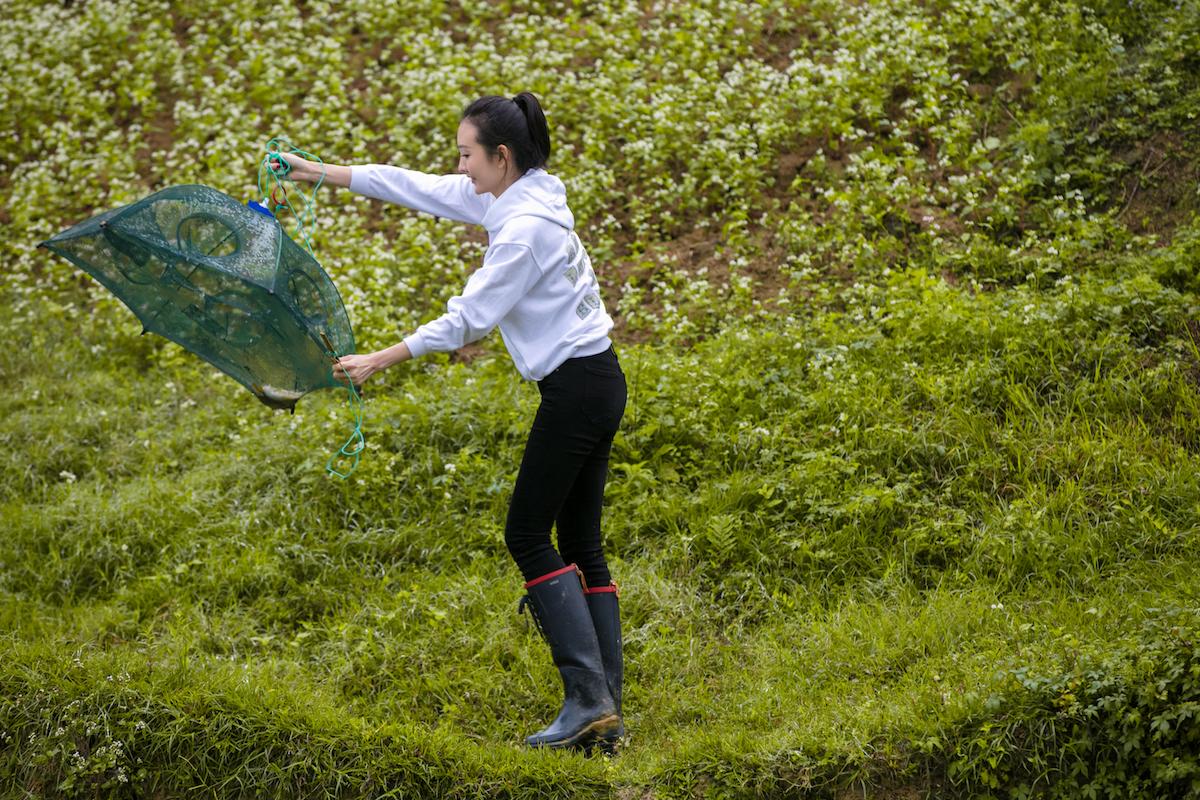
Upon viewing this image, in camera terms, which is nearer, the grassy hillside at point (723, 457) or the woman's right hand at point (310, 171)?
the grassy hillside at point (723, 457)

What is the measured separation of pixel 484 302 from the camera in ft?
11.7

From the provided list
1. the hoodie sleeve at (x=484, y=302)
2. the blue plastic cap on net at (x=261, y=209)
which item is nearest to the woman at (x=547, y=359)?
the hoodie sleeve at (x=484, y=302)

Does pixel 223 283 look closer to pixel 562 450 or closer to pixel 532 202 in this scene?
pixel 532 202

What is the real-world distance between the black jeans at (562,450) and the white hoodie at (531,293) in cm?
7

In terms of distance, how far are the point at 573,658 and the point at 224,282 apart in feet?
5.76

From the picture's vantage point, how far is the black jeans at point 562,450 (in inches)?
147

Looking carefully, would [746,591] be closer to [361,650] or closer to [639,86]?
[361,650]

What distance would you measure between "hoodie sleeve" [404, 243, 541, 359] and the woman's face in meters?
0.27

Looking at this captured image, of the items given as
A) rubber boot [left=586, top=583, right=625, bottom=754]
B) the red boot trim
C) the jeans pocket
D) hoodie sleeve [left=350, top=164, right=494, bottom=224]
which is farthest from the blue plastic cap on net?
rubber boot [left=586, top=583, right=625, bottom=754]

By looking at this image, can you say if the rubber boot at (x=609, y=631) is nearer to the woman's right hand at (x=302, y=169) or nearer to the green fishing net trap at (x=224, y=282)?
the green fishing net trap at (x=224, y=282)

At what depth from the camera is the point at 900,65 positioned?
24.8 feet

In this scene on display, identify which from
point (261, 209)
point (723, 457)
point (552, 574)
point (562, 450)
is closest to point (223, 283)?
point (261, 209)

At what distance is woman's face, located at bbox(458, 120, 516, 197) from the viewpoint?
371 cm

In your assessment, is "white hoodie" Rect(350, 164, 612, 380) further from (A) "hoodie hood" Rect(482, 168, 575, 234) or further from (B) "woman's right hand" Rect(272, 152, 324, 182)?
(B) "woman's right hand" Rect(272, 152, 324, 182)
